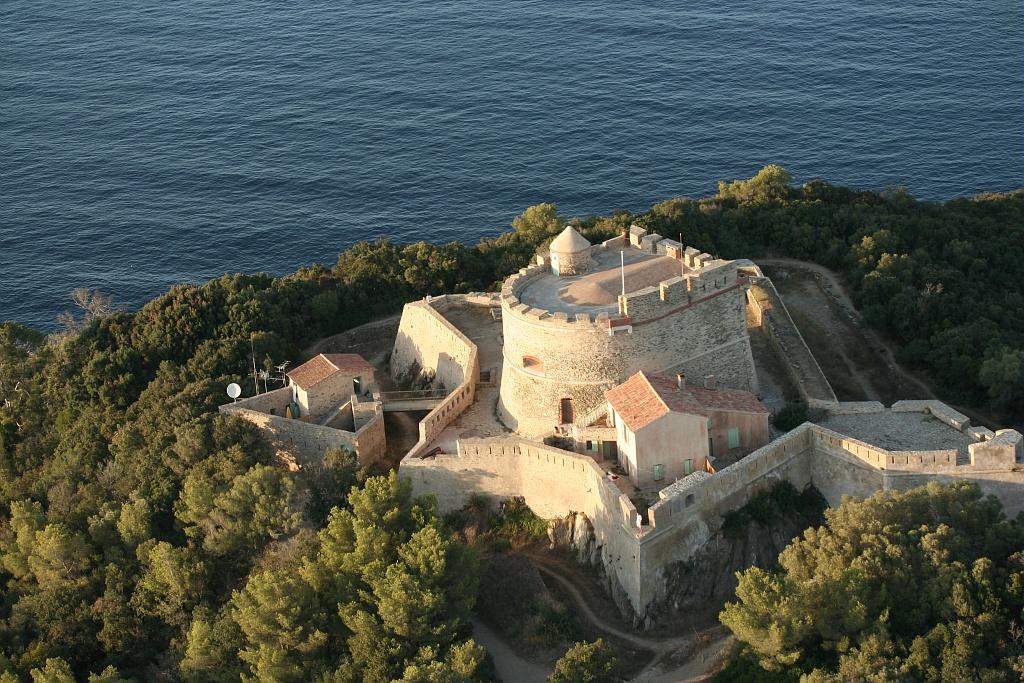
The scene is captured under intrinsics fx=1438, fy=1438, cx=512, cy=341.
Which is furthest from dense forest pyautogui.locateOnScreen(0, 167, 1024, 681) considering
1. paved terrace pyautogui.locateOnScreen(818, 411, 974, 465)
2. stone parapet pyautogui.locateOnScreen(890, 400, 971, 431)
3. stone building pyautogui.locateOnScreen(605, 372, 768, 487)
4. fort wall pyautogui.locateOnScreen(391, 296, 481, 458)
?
paved terrace pyautogui.locateOnScreen(818, 411, 974, 465)

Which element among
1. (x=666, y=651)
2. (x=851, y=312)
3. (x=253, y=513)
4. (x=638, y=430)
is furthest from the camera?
(x=851, y=312)

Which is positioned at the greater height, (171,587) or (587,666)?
(587,666)

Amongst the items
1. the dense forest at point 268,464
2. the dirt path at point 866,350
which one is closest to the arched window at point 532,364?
the dense forest at point 268,464

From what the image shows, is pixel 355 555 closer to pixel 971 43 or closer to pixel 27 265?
pixel 27 265

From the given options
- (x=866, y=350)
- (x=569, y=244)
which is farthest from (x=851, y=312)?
(x=569, y=244)

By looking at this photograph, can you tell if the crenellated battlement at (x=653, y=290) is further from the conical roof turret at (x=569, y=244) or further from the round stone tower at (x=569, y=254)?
the conical roof turret at (x=569, y=244)

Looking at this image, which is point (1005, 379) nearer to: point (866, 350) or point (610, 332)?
point (866, 350)

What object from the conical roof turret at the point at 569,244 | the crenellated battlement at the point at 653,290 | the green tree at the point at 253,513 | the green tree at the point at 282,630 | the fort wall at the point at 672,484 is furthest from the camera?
the conical roof turret at the point at 569,244
